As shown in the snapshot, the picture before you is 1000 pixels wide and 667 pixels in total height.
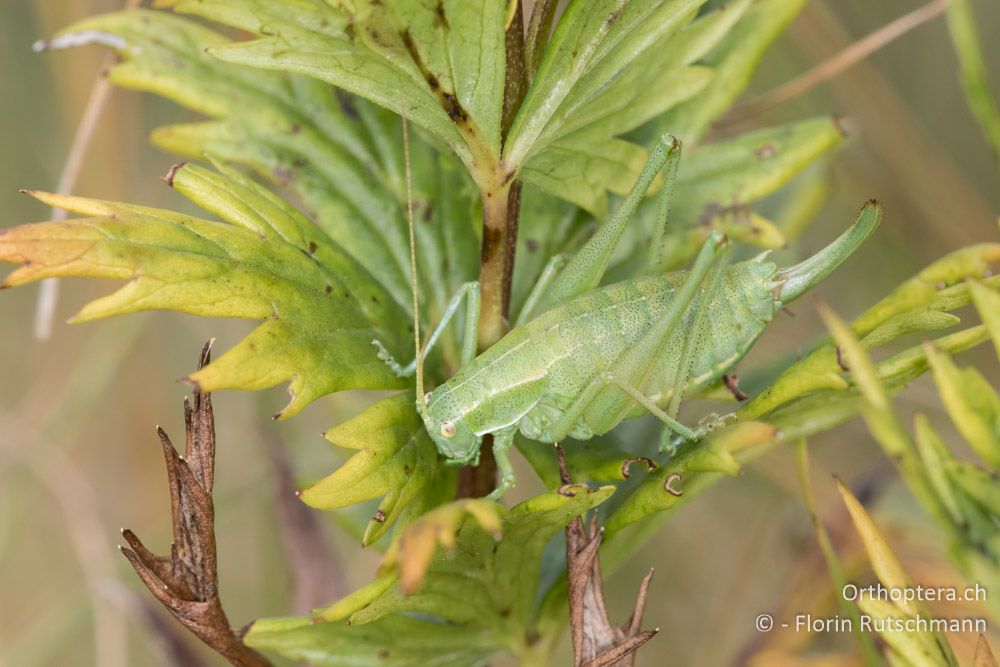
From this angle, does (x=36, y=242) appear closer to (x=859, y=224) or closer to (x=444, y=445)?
(x=444, y=445)

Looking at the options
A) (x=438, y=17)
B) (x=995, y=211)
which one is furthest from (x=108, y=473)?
(x=995, y=211)

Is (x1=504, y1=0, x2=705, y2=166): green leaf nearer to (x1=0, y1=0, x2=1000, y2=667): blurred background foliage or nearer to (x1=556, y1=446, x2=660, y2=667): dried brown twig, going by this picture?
(x1=556, y1=446, x2=660, y2=667): dried brown twig

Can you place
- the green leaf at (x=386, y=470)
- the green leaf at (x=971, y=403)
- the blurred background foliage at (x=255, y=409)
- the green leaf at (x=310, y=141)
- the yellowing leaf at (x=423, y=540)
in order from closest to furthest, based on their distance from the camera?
the yellowing leaf at (x=423, y=540) → the green leaf at (x=971, y=403) → the green leaf at (x=386, y=470) → the green leaf at (x=310, y=141) → the blurred background foliage at (x=255, y=409)

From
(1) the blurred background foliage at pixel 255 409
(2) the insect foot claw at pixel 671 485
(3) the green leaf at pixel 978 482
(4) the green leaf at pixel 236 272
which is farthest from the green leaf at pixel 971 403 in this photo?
(1) the blurred background foliage at pixel 255 409

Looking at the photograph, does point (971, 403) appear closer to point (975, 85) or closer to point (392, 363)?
point (975, 85)

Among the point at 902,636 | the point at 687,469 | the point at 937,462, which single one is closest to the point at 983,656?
the point at 902,636

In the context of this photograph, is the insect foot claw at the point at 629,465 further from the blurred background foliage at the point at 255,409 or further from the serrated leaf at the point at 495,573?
the blurred background foliage at the point at 255,409

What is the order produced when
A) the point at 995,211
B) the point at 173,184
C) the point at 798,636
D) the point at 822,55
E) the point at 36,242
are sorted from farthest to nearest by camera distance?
the point at 995,211
the point at 822,55
the point at 798,636
the point at 173,184
the point at 36,242
